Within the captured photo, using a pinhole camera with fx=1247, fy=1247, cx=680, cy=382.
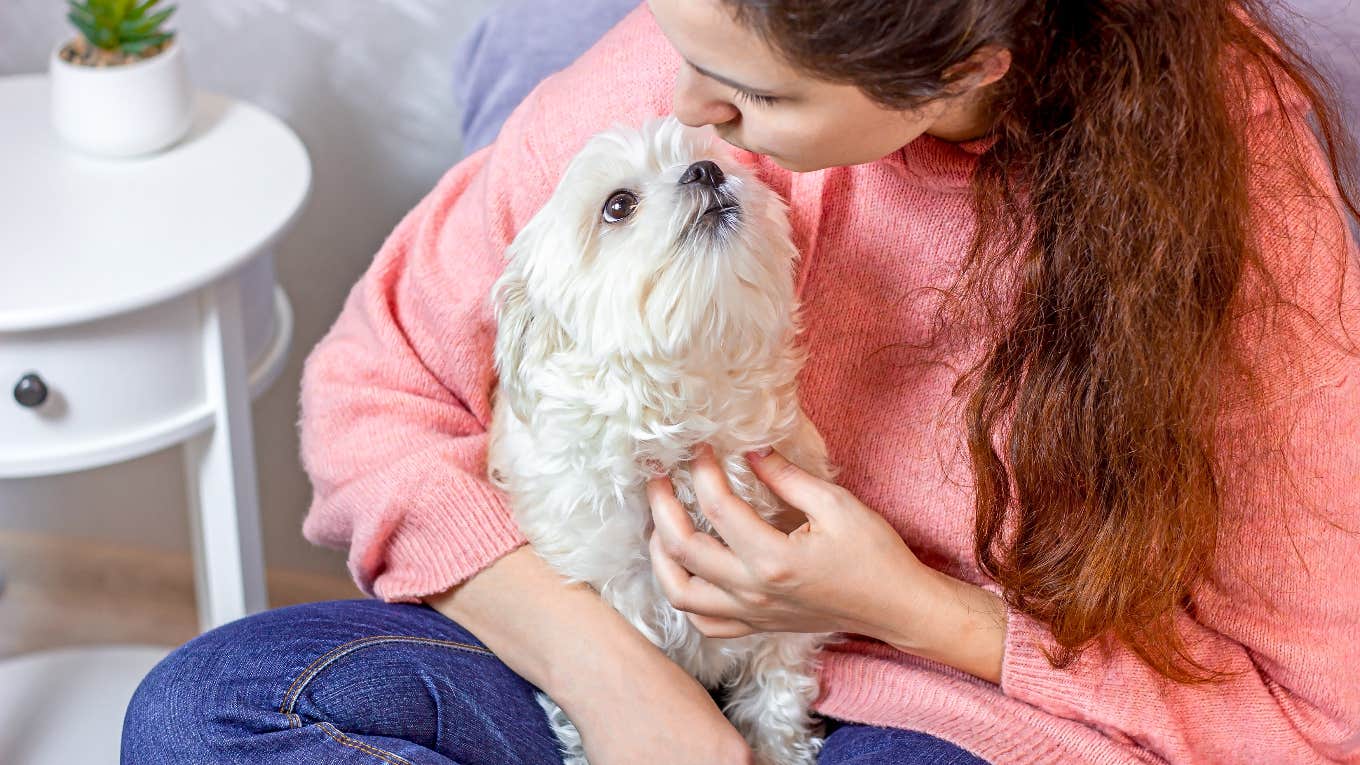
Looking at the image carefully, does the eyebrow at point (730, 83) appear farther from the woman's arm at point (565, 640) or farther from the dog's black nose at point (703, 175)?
the woman's arm at point (565, 640)

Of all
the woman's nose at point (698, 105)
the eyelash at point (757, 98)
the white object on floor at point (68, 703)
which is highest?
the eyelash at point (757, 98)

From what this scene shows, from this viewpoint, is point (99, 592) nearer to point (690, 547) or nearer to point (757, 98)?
point (690, 547)

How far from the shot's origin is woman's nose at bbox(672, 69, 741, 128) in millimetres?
832

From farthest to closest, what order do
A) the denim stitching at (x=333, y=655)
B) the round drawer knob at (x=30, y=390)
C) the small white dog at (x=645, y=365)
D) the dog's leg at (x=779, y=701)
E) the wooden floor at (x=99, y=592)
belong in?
the wooden floor at (x=99, y=592), the round drawer knob at (x=30, y=390), the dog's leg at (x=779, y=701), the denim stitching at (x=333, y=655), the small white dog at (x=645, y=365)

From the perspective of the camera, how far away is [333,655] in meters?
1.02

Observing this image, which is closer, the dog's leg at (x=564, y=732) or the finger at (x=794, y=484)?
the finger at (x=794, y=484)

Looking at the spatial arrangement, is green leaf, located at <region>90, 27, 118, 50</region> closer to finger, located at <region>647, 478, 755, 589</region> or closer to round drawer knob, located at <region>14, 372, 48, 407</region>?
round drawer knob, located at <region>14, 372, 48, 407</region>

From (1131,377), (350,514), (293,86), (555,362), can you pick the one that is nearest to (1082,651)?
(1131,377)

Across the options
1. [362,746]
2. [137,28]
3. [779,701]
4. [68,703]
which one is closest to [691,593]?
[779,701]

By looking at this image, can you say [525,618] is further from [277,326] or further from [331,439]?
[277,326]

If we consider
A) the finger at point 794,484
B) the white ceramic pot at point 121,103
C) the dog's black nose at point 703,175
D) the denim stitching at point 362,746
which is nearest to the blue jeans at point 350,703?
the denim stitching at point 362,746

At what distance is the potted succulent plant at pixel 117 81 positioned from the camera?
4.47 ft

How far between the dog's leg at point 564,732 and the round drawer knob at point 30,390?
1.84 ft

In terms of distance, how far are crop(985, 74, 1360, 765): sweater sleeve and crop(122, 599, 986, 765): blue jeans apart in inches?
5.2
